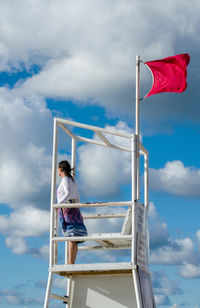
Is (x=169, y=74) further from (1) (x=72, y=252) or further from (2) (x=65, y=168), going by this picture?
(1) (x=72, y=252)

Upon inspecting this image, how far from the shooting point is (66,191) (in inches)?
577

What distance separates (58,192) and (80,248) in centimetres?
195

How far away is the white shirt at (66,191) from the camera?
14.6 m

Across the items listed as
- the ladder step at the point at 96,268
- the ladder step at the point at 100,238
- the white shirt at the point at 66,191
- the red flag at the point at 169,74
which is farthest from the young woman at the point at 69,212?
the red flag at the point at 169,74

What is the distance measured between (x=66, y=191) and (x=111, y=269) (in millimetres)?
2336

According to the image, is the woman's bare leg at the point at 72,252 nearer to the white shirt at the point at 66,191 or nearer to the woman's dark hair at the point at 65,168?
the white shirt at the point at 66,191

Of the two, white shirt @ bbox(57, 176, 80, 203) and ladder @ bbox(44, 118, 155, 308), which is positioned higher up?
white shirt @ bbox(57, 176, 80, 203)

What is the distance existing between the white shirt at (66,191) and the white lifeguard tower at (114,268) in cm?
24

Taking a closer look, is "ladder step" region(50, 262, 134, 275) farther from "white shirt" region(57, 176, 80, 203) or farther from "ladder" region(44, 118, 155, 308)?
"white shirt" region(57, 176, 80, 203)

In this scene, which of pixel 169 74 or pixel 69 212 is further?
pixel 169 74

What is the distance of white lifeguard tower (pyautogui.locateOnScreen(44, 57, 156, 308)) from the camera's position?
13.7 meters

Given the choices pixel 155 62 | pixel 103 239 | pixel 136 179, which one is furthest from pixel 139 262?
pixel 155 62

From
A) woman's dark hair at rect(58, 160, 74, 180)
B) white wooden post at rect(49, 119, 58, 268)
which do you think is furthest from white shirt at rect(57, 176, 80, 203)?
white wooden post at rect(49, 119, 58, 268)

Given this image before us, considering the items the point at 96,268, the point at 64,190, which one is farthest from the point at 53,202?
the point at 96,268
